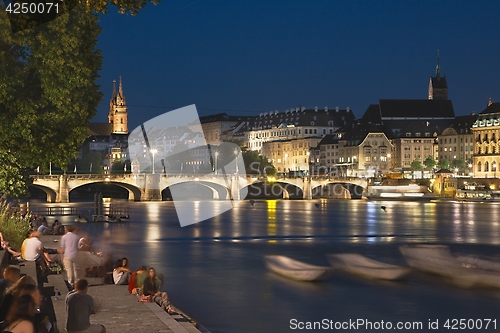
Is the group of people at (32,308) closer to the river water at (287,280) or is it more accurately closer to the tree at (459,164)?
the river water at (287,280)

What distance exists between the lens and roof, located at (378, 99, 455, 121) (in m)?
154

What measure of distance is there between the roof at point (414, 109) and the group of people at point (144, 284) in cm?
13821

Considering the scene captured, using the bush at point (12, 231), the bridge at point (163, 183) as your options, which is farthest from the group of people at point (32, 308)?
the bridge at point (163, 183)

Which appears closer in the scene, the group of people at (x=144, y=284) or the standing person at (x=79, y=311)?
the standing person at (x=79, y=311)

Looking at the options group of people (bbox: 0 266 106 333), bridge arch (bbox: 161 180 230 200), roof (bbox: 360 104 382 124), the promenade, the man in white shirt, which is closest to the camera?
group of people (bbox: 0 266 106 333)

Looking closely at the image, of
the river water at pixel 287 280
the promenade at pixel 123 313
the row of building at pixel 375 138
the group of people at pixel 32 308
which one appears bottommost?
the river water at pixel 287 280

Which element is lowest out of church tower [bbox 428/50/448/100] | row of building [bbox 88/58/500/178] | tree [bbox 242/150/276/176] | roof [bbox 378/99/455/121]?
tree [bbox 242/150/276/176]

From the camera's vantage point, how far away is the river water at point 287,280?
1825 centimetres

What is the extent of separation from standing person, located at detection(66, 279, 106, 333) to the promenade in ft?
3.70

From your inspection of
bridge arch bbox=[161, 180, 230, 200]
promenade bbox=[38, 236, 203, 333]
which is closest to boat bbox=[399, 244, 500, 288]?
promenade bbox=[38, 236, 203, 333]

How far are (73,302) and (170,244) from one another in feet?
86.2

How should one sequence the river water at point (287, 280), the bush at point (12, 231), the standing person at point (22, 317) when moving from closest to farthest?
1. the standing person at point (22, 317)
2. the river water at point (287, 280)
3. the bush at point (12, 231)

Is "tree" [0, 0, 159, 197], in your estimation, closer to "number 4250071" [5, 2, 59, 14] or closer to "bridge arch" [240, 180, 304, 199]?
"number 4250071" [5, 2, 59, 14]

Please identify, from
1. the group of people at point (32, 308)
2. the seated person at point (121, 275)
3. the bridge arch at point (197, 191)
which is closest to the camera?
the group of people at point (32, 308)
